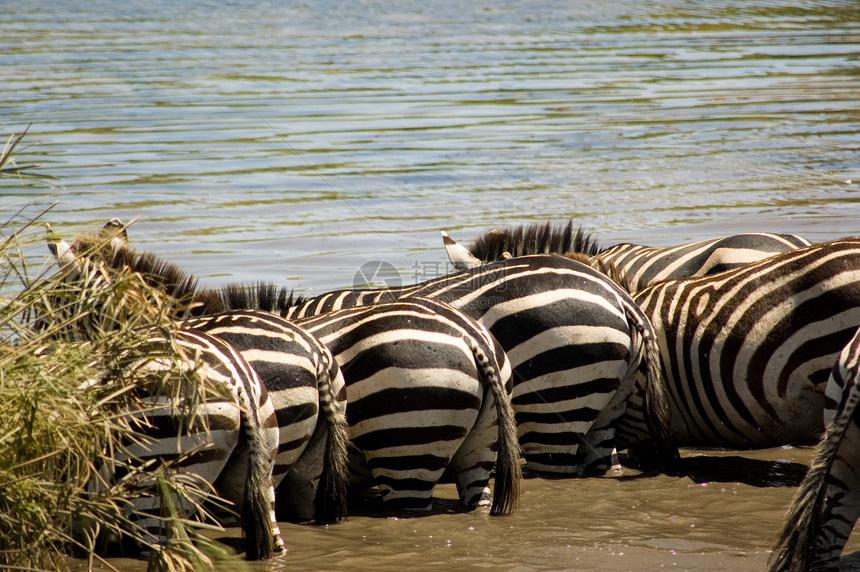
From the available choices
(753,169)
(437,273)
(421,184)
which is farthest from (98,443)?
(753,169)

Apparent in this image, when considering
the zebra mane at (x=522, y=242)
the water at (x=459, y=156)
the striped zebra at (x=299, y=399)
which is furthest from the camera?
the zebra mane at (x=522, y=242)

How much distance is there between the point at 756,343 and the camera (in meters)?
5.77

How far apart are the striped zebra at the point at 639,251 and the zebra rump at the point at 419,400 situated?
177 cm

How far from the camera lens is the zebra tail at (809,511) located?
4121 millimetres

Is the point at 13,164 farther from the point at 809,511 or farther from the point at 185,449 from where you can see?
the point at 809,511

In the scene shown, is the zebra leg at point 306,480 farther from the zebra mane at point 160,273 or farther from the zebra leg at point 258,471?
the zebra mane at point 160,273

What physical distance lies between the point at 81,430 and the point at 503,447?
2.13 meters

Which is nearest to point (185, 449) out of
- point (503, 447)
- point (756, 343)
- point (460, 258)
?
point (503, 447)

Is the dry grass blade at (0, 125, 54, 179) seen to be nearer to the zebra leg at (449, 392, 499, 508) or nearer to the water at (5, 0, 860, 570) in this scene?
the water at (5, 0, 860, 570)

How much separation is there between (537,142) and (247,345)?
12.9 metres

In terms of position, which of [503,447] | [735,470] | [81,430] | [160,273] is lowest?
[735,470]

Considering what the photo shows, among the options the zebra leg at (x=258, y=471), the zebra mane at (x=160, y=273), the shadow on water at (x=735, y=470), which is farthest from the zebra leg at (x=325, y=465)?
the shadow on water at (x=735, y=470)

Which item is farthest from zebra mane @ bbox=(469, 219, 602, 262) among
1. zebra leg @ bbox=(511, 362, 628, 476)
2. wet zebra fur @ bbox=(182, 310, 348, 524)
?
wet zebra fur @ bbox=(182, 310, 348, 524)

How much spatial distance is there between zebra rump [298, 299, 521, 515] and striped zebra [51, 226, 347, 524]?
194 mm
